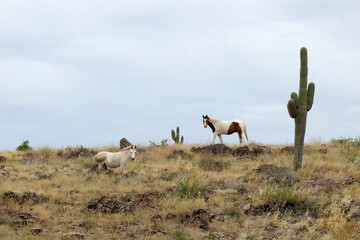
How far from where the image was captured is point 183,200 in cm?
1518

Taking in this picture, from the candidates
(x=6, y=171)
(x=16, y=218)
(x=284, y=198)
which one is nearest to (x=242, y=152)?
(x=6, y=171)

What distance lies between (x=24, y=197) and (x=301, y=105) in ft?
36.4

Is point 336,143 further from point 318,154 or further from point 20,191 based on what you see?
point 20,191

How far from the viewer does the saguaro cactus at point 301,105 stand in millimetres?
21062

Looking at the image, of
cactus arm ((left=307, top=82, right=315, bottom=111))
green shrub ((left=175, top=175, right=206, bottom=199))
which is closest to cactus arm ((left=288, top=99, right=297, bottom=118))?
cactus arm ((left=307, top=82, right=315, bottom=111))

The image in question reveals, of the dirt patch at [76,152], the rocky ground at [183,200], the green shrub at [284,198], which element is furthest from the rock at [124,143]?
the green shrub at [284,198]

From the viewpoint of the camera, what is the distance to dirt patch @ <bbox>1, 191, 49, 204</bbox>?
49.7ft

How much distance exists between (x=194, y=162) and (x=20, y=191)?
27.1ft

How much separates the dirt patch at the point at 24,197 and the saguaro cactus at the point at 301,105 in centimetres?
1014

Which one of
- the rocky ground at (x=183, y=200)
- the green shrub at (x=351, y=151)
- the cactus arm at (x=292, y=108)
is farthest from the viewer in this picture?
the green shrub at (x=351, y=151)

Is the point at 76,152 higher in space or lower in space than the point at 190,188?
higher

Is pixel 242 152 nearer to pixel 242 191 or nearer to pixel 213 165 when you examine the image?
pixel 213 165

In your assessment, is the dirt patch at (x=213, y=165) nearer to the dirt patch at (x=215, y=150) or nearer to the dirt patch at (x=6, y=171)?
the dirt patch at (x=215, y=150)

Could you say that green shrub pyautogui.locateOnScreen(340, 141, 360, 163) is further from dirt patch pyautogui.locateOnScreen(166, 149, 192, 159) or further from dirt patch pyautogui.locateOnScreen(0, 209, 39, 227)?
dirt patch pyautogui.locateOnScreen(0, 209, 39, 227)
